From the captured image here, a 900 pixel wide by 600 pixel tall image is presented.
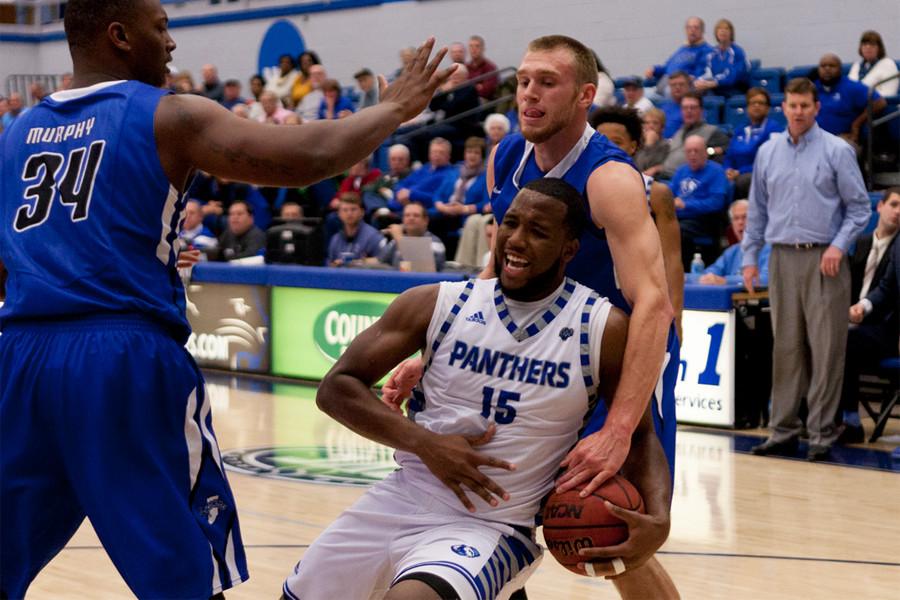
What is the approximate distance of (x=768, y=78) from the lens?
1345cm

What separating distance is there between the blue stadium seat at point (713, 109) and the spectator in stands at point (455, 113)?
8.64 ft

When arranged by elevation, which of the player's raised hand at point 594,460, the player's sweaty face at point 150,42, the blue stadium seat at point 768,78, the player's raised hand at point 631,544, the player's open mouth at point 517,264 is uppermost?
the blue stadium seat at point 768,78

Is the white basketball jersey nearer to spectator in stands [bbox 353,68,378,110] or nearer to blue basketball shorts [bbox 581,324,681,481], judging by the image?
blue basketball shorts [bbox 581,324,681,481]

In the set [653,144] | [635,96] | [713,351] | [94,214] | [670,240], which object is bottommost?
[713,351]

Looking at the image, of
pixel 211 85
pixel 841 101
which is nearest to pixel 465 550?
pixel 841 101

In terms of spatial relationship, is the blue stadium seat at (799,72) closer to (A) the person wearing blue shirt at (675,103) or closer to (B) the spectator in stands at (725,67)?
(B) the spectator in stands at (725,67)

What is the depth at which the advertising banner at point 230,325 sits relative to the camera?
37.5 ft

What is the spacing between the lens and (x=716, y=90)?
531 inches

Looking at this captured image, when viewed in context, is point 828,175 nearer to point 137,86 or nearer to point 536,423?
point 536,423

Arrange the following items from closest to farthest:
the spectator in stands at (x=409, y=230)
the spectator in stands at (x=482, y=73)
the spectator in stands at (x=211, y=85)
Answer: the spectator in stands at (x=409, y=230)
the spectator in stands at (x=482, y=73)
the spectator in stands at (x=211, y=85)

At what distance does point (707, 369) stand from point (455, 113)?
23.2ft

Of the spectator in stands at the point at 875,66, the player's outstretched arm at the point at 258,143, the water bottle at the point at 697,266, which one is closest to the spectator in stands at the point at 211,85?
the spectator in stands at the point at 875,66

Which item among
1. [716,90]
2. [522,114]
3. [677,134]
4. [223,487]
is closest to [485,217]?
[677,134]

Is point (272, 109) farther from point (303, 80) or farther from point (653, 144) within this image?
point (653, 144)
